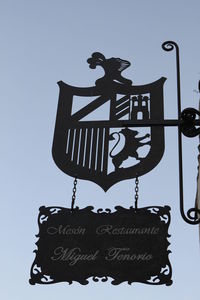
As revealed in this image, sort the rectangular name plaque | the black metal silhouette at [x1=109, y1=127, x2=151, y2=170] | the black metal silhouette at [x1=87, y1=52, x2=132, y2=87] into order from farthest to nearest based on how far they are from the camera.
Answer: the black metal silhouette at [x1=87, y1=52, x2=132, y2=87] → the black metal silhouette at [x1=109, y1=127, x2=151, y2=170] → the rectangular name plaque

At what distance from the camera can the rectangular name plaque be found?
11.4ft

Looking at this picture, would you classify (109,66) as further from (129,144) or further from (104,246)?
(104,246)

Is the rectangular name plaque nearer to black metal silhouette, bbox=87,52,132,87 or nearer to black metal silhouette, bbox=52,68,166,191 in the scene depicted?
black metal silhouette, bbox=52,68,166,191

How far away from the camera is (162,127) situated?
3.93 meters

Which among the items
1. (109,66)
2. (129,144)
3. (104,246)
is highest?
(109,66)

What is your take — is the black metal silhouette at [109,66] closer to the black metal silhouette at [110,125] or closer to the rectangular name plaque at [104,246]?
the black metal silhouette at [110,125]

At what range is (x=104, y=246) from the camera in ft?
11.7

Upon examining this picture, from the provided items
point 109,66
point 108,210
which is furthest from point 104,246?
point 109,66

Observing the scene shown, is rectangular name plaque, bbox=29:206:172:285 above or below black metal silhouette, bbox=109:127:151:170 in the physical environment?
below

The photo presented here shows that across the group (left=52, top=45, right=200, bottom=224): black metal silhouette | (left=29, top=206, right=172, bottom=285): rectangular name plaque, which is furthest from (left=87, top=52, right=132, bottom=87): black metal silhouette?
(left=29, top=206, right=172, bottom=285): rectangular name plaque

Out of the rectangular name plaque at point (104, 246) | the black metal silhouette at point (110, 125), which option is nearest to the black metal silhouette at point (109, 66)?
the black metal silhouette at point (110, 125)

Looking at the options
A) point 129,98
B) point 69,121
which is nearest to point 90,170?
point 69,121

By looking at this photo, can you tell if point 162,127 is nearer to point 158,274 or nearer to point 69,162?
point 69,162

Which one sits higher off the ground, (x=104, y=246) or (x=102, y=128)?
(x=102, y=128)
